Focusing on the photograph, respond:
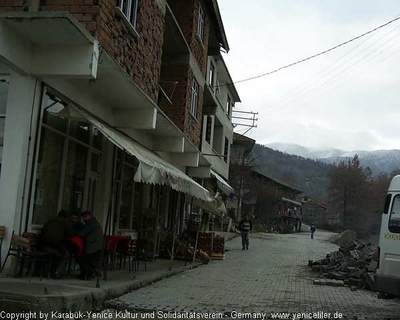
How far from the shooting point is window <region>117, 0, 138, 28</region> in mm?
10957

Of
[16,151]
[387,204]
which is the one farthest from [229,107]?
[16,151]

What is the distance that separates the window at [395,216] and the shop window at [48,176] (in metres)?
6.67

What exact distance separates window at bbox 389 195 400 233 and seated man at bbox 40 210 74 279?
6.12 meters

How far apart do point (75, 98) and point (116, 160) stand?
3180mm

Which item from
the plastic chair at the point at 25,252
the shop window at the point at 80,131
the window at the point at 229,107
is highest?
the window at the point at 229,107

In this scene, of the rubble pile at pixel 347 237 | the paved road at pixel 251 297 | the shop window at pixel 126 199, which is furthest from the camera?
the rubble pile at pixel 347 237

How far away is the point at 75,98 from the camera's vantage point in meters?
10.3

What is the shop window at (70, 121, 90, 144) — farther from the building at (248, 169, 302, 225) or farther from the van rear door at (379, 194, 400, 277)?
the building at (248, 169, 302, 225)

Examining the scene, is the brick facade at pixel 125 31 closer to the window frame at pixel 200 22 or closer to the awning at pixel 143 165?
the awning at pixel 143 165

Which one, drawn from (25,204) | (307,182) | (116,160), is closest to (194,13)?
(116,160)

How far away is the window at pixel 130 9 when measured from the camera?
35.9ft

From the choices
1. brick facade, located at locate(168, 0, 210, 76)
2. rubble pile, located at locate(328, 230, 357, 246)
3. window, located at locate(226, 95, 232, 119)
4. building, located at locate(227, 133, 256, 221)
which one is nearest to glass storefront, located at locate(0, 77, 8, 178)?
brick facade, located at locate(168, 0, 210, 76)

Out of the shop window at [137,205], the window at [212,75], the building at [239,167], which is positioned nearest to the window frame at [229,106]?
the window at [212,75]

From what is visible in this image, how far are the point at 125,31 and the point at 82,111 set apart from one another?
220 centimetres
